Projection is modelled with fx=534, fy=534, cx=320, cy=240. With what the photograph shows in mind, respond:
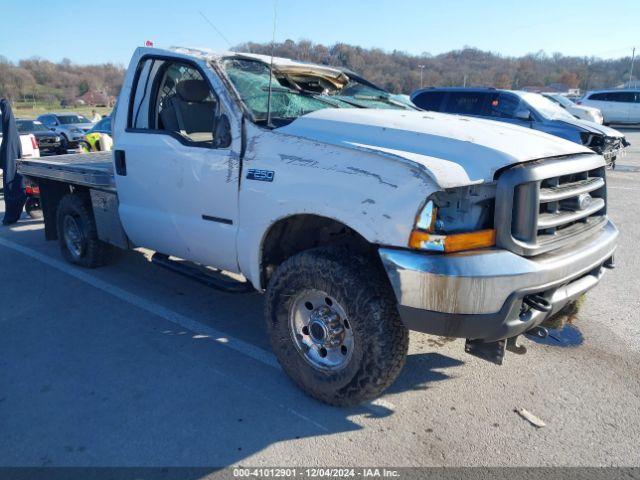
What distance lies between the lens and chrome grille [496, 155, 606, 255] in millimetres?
2693

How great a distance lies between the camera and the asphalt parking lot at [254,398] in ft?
9.41

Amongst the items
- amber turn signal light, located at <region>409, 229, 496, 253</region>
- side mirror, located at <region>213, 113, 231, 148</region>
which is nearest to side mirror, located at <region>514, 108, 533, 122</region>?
side mirror, located at <region>213, 113, 231, 148</region>

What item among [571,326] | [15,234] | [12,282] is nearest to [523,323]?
[571,326]

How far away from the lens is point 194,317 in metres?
4.66

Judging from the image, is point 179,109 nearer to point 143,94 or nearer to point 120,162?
point 143,94

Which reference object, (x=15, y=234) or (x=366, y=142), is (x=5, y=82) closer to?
(x=15, y=234)

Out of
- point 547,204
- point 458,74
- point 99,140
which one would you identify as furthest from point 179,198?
point 458,74

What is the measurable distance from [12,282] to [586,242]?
18.0 ft

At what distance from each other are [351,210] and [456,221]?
1.82ft

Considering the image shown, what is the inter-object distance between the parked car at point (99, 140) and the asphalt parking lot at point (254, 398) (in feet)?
24.0

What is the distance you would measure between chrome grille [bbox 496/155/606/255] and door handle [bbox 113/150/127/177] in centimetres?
328

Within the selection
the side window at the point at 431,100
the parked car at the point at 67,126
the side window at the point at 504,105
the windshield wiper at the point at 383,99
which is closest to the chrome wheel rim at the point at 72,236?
the windshield wiper at the point at 383,99

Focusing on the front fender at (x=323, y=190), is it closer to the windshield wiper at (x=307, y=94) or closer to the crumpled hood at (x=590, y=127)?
the windshield wiper at (x=307, y=94)

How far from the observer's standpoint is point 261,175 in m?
3.40
